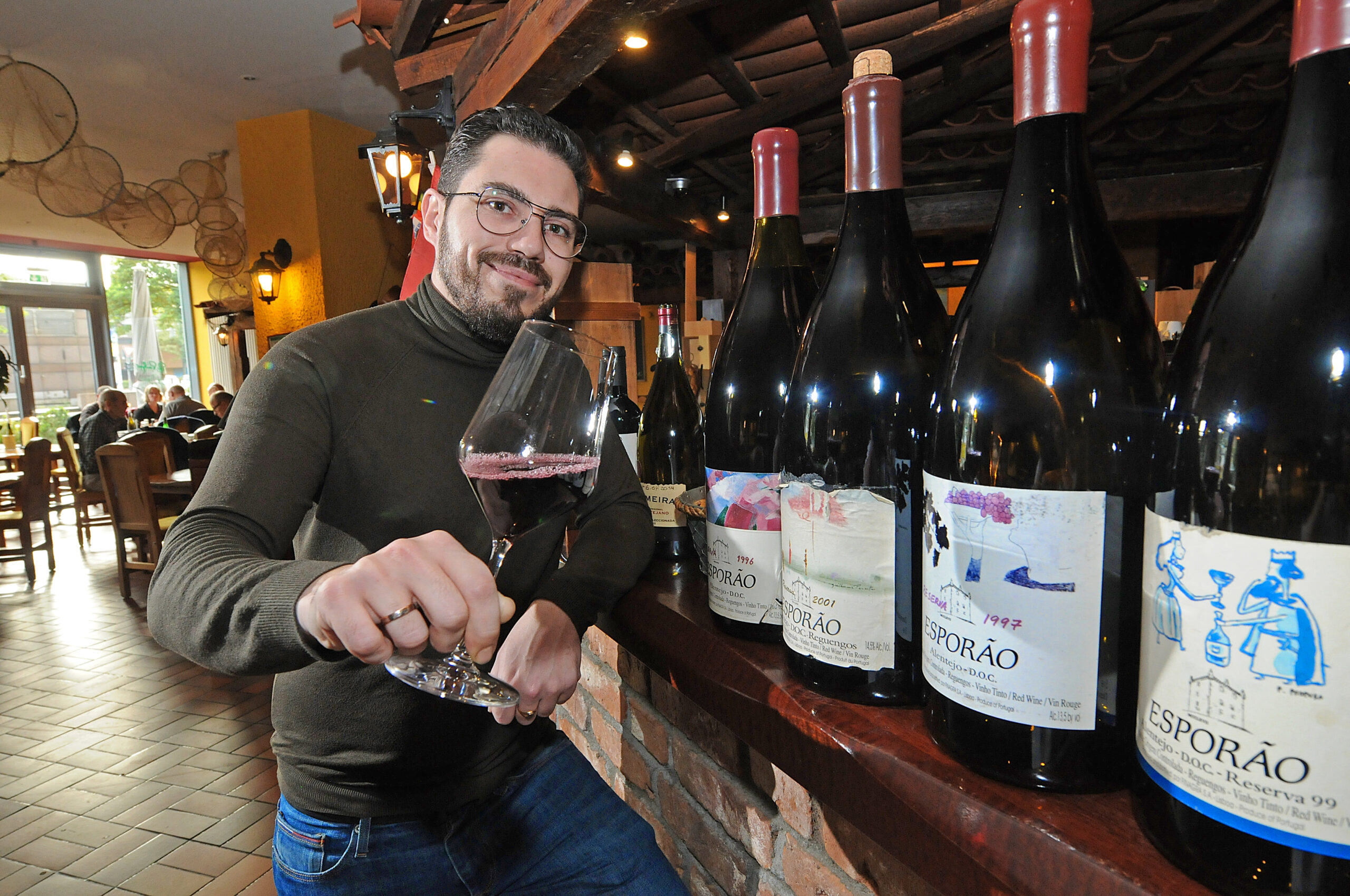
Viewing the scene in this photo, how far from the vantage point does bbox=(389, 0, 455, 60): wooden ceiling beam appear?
2156 mm

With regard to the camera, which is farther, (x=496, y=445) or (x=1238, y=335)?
(x=496, y=445)

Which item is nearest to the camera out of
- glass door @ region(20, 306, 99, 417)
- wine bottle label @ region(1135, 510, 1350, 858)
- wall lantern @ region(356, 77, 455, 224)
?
wine bottle label @ region(1135, 510, 1350, 858)

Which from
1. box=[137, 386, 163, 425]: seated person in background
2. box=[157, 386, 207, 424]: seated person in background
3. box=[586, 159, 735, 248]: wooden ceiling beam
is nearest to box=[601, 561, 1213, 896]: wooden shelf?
box=[586, 159, 735, 248]: wooden ceiling beam

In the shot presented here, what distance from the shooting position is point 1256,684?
341mm

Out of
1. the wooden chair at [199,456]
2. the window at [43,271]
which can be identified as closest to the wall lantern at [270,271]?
the wooden chair at [199,456]

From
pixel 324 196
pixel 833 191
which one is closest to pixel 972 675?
pixel 833 191

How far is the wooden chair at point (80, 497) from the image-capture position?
5980mm

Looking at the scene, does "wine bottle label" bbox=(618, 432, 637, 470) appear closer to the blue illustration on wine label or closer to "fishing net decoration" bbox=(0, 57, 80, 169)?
the blue illustration on wine label

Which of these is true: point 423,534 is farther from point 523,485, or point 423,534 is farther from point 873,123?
point 873,123

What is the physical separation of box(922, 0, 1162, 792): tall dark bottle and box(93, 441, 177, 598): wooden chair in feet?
16.7

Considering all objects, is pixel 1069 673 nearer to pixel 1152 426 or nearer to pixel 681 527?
pixel 1152 426

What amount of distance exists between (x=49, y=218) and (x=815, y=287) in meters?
11.0

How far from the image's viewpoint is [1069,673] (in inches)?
Answer: 17.1

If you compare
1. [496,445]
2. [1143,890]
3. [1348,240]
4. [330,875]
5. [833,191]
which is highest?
[833,191]
